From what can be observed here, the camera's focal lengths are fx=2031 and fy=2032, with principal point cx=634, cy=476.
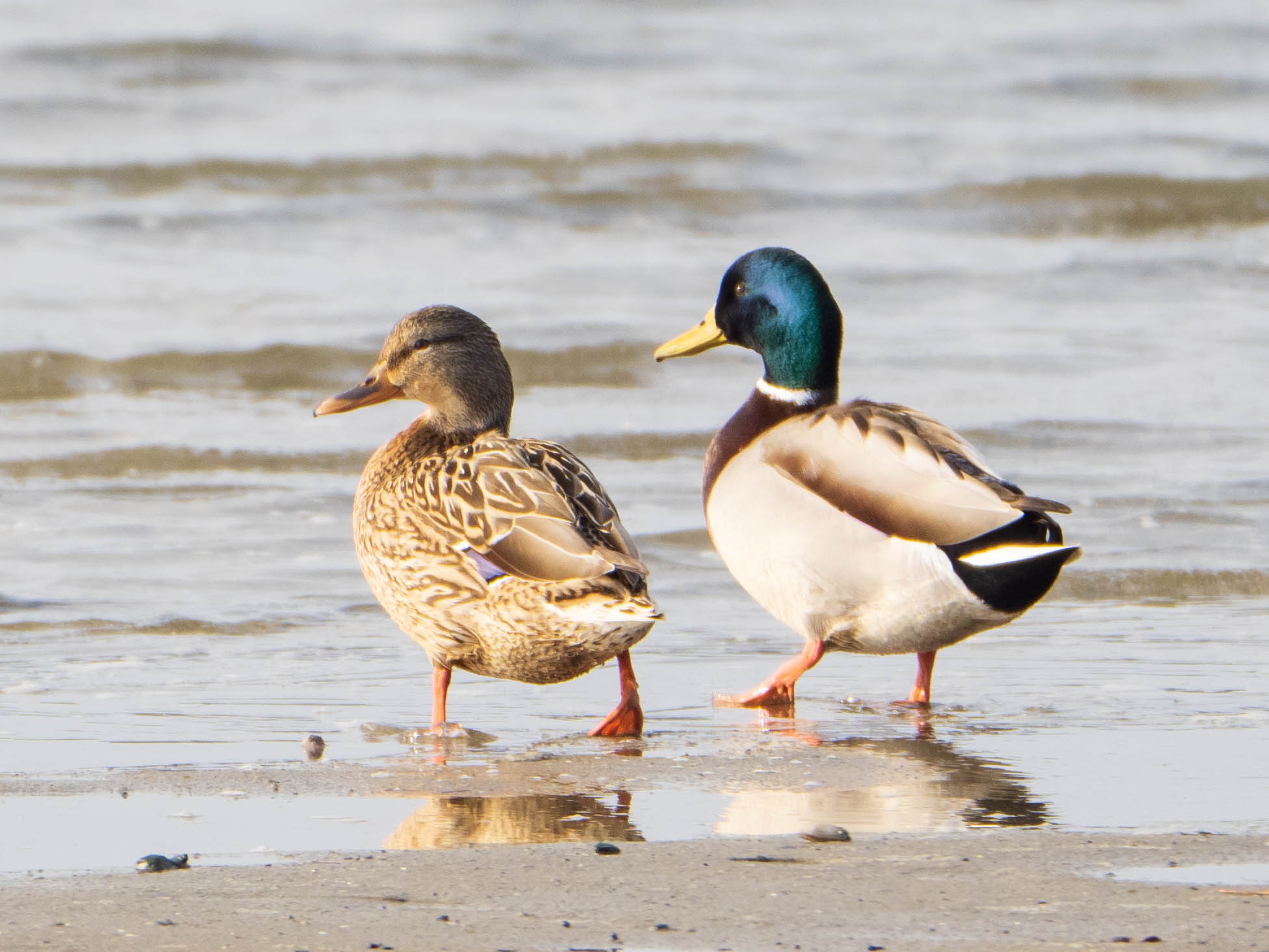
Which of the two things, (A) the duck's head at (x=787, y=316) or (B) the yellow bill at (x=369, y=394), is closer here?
(B) the yellow bill at (x=369, y=394)

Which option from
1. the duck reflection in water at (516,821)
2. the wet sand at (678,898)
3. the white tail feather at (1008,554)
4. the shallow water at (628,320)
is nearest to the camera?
the wet sand at (678,898)

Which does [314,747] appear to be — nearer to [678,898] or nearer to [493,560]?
[493,560]

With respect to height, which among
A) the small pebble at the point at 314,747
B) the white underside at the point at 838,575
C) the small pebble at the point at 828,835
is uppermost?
the white underside at the point at 838,575

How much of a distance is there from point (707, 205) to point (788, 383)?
9.11 meters

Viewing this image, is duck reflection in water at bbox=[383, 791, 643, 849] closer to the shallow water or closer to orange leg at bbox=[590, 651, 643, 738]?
the shallow water

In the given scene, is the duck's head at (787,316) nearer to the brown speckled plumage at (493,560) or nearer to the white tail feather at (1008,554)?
the brown speckled plumage at (493,560)

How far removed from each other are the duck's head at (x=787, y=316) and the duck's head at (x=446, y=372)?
792 millimetres

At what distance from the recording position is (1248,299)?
1212 cm

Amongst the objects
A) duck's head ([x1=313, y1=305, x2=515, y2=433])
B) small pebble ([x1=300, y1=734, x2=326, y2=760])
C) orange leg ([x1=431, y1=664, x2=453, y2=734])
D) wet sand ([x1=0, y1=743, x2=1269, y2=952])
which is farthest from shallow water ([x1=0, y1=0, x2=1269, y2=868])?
duck's head ([x1=313, y1=305, x2=515, y2=433])

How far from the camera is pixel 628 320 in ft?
37.5

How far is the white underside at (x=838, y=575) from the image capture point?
16.2ft

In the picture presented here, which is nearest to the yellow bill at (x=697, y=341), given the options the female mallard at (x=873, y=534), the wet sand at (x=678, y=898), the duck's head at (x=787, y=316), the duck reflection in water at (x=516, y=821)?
the duck's head at (x=787, y=316)

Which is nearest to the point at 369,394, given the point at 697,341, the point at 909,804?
the point at 697,341

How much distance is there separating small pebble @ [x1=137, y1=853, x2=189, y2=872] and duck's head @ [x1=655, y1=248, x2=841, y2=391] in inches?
107
